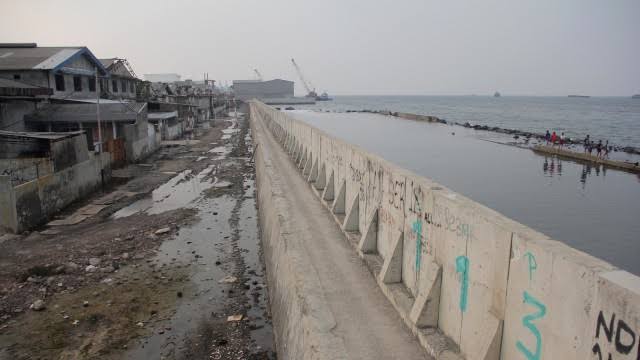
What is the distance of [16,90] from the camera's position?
1032 inches

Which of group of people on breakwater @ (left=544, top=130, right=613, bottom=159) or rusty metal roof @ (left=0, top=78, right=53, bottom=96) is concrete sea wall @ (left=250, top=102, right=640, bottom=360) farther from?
group of people on breakwater @ (left=544, top=130, right=613, bottom=159)

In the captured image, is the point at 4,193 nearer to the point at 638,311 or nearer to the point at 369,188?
the point at 369,188

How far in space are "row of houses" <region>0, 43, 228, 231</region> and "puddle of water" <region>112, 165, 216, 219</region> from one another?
316 cm

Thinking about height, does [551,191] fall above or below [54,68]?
below

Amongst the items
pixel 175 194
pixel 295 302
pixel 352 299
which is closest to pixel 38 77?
pixel 175 194

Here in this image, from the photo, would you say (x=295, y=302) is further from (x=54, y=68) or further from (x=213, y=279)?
(x=54, y=68)

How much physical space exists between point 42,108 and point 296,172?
20.7m

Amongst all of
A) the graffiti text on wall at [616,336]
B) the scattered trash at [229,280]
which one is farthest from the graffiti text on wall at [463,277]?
the scattered trash at [229,280]

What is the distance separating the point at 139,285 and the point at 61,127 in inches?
937

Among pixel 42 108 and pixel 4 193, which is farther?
pixel 42 108

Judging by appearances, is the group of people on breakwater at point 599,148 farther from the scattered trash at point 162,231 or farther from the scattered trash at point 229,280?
the scattered trash at point 229,280

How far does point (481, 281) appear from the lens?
5.71 m

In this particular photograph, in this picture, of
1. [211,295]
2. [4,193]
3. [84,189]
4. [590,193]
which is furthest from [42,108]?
[590,193]

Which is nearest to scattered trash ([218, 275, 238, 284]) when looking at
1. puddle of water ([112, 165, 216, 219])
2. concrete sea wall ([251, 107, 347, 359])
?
concrete sea wall ([251, 107, 347, 359])
